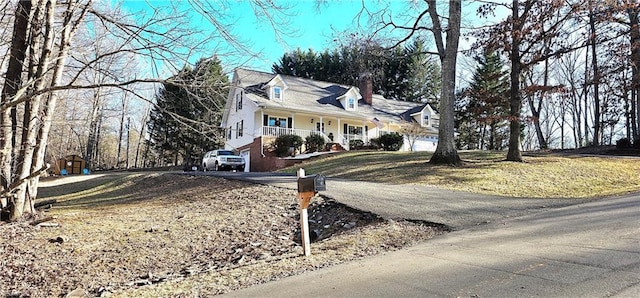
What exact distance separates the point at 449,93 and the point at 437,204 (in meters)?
7.76

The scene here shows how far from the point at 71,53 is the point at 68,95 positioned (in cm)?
288

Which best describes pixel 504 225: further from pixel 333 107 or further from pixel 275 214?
pixel 333 107

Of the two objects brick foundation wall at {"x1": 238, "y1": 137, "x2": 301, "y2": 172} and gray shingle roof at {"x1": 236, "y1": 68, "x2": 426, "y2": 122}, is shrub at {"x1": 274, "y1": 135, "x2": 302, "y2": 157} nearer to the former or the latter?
brick foundation wall at {"x1": 238, "y1": 137, "x2": 301, "y2": 172}

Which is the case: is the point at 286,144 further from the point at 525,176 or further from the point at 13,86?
the point at 13,86

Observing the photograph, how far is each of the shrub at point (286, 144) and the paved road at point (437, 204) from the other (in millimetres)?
15307

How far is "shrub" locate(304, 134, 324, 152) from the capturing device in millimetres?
26812

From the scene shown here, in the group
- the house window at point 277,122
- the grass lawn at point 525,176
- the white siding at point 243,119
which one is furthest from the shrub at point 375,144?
the grass lawn at point 525,176

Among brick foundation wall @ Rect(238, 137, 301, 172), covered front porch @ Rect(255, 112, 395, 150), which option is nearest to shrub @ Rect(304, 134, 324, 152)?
covered front porch @ Rect(255, 112, 395, 150)

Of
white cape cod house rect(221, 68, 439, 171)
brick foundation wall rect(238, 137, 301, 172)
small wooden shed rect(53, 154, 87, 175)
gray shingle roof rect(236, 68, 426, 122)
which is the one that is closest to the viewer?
brick foundation wall rect(238, 137, 301, 172)

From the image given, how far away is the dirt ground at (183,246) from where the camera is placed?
4.39 m

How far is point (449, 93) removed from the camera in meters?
14.7

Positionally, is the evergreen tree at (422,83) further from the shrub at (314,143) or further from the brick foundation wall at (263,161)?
the brick foundation wall at (263,161)

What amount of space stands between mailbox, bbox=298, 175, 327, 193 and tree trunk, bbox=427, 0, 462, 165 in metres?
10.9

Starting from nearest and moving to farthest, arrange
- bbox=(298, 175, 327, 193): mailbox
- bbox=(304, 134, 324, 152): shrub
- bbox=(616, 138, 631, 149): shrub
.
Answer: bbox=(298, 175, 327, 193): mailbox
bbox=(616, 138, 631, 149): shrub
bbox=(304, 134, 324, 152): shrub
